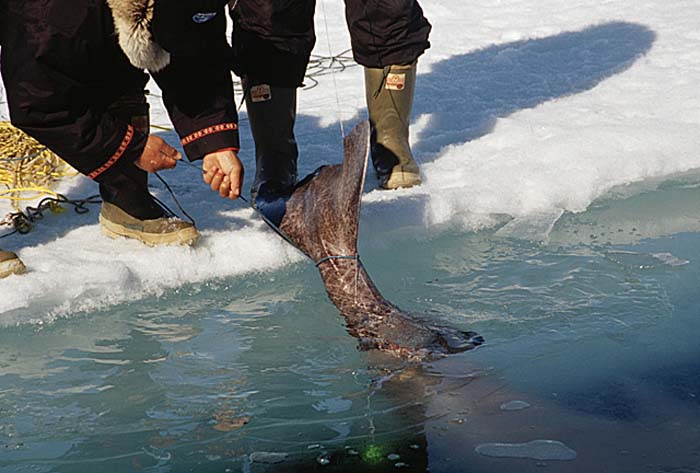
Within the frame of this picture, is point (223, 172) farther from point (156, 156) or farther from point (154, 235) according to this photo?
point (154, 235)

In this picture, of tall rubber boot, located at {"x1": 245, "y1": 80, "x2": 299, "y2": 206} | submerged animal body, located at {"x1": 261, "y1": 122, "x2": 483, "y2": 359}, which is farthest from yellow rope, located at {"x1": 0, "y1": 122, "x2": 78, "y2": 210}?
submerged animal body, located at {"x1": 261, "y1": 122, "x2": 483, "y2": 359}

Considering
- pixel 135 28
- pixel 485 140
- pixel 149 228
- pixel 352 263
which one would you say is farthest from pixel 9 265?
pixel 485 140

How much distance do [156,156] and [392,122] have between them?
151cm

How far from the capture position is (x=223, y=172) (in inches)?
119

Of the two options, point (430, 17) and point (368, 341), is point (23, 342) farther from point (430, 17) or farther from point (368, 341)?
point (430, 17)

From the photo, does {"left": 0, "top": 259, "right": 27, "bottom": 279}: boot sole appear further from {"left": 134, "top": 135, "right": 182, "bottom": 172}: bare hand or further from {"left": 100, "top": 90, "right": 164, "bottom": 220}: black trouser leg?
{"left": 134, "top": 135, "right": 182, "bottom": 172}: bare hand

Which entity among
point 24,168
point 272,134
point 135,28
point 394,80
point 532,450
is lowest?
point 532,450

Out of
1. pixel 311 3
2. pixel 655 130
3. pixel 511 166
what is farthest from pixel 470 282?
pixel 655 130

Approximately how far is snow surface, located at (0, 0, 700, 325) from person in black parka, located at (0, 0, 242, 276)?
0.51m

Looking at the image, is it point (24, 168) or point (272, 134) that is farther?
point (24, 168)

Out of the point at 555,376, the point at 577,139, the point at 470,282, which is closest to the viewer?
the point at 555,376

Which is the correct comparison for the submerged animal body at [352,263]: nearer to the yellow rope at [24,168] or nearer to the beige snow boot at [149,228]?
the beige snow boot at [149,228]

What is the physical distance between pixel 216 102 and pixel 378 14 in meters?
1.23

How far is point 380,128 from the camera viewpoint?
4.35 metres
